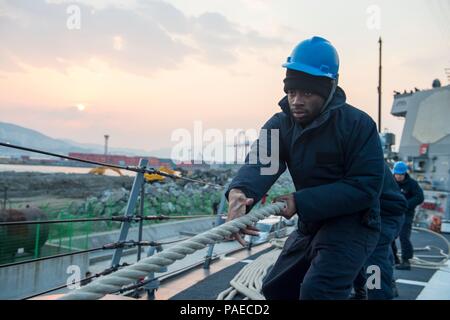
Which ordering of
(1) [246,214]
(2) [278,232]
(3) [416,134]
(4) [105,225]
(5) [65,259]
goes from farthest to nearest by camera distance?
(3) [416,134], (4) [105,225], (5) [65,259], (2) [278,232], (1) [246,214]

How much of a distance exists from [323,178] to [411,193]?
4809 mm

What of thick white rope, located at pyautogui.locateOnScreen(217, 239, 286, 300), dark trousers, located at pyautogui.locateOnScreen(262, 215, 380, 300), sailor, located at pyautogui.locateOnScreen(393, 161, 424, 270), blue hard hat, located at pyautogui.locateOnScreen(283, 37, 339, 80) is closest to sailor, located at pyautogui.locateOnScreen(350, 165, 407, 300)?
thick white rope, located at pyautogui.locateOnScreen(217, 239, 286, 300)

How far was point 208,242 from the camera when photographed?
61.6 inches

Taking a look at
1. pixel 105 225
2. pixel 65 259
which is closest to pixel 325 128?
pixel 65 259

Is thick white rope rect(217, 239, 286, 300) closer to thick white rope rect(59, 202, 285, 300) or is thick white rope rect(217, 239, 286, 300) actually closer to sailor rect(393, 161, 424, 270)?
thick white rope rect(59, 202, 285, 300)

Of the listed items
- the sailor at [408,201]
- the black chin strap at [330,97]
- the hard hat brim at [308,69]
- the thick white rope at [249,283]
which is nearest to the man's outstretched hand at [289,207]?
the black chin strap at [330,97]

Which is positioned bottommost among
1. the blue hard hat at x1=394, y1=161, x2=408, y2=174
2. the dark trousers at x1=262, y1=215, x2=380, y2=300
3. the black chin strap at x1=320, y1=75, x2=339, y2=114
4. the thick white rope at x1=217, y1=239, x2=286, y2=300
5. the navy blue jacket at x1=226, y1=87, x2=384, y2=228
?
the thick white rope at x1=217, y1=239, x2=286, y2=300

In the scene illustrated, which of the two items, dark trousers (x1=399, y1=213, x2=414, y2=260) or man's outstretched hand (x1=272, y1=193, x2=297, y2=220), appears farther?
dark trousers (x1=399, y1=213, x2=414, y2=260)

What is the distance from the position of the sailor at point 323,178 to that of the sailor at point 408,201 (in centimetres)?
440

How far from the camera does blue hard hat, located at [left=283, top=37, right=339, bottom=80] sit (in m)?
1.78

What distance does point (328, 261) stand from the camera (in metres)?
1.73

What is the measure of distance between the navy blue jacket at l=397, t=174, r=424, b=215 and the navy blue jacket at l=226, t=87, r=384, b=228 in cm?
451

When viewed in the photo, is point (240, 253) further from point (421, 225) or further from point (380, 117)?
point (380, 117)
